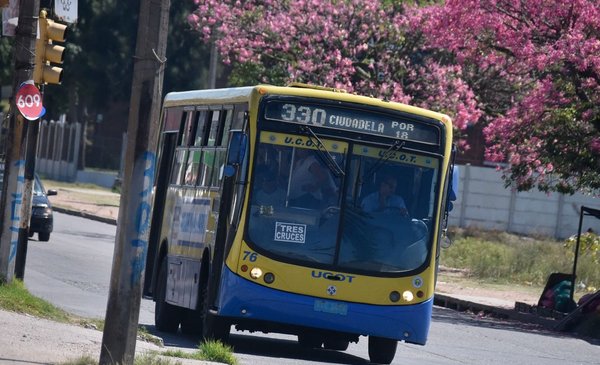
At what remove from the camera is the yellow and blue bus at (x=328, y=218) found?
13.1m

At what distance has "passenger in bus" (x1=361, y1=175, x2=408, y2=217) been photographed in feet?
44.1

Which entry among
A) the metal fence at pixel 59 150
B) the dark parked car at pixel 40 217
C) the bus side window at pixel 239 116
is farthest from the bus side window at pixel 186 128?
the metal fence at pixel 59 150

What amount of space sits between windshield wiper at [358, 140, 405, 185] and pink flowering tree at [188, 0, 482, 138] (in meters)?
17.2

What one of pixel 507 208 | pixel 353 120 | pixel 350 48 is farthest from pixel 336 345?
pixel 507 208

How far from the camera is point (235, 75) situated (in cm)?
3969

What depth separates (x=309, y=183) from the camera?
13.3 metres

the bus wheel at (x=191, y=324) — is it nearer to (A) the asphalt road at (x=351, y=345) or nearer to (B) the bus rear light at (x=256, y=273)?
(A) the asphalt road at (x=351, y=345)

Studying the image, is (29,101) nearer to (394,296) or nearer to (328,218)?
(328,218)

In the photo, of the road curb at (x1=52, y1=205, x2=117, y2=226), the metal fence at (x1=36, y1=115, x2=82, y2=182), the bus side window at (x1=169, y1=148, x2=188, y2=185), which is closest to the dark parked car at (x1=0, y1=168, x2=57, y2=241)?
the road curb at (x1=52, y1=205, x2=117, y2=226)

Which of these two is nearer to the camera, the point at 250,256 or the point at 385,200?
the point at 250,256

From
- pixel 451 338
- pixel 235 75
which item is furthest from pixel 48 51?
pixel 235 75

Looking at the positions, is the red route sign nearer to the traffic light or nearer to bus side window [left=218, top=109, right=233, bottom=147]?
the traffic light

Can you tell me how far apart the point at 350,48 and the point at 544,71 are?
10.4m

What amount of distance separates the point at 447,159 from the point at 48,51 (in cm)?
540
